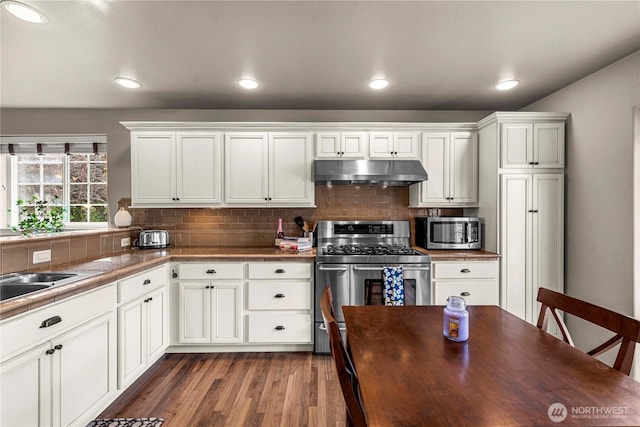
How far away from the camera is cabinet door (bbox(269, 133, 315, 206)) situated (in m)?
3.14

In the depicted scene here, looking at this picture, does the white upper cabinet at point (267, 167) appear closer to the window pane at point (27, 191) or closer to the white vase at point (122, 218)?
the white vase at point (122, 218)

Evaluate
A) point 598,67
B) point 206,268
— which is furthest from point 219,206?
point 598,67

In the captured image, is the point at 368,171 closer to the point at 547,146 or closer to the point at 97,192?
the point at 547,146

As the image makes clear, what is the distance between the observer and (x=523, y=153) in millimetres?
2838

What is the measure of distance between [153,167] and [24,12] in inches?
60.8

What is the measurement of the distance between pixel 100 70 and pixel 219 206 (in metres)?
1.51

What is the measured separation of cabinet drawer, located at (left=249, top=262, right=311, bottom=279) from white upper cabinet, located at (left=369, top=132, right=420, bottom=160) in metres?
1.38

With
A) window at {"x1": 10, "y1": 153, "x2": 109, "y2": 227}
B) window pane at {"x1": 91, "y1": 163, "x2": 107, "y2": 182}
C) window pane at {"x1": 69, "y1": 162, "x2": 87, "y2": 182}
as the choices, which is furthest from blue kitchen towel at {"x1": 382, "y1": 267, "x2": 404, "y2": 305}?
window pane at {"x1": 69, "y1": 162, "x2": 87, "y2": 182}

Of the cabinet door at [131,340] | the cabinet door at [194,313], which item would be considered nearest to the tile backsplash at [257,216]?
the cabinet door at [194,313]

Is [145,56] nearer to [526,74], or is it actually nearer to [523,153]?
[526,74]

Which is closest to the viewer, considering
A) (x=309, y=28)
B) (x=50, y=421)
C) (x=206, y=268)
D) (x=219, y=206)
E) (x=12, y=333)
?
(x=12, y=333)

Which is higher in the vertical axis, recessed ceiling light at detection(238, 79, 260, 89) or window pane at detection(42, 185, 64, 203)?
recessed ceiling light at detection(238, 79, 260, 89)

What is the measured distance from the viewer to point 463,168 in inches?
125

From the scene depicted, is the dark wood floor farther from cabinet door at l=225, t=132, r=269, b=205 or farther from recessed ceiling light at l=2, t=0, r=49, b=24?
recessed ceiling light at l=2, t=0, r=49, b=24
